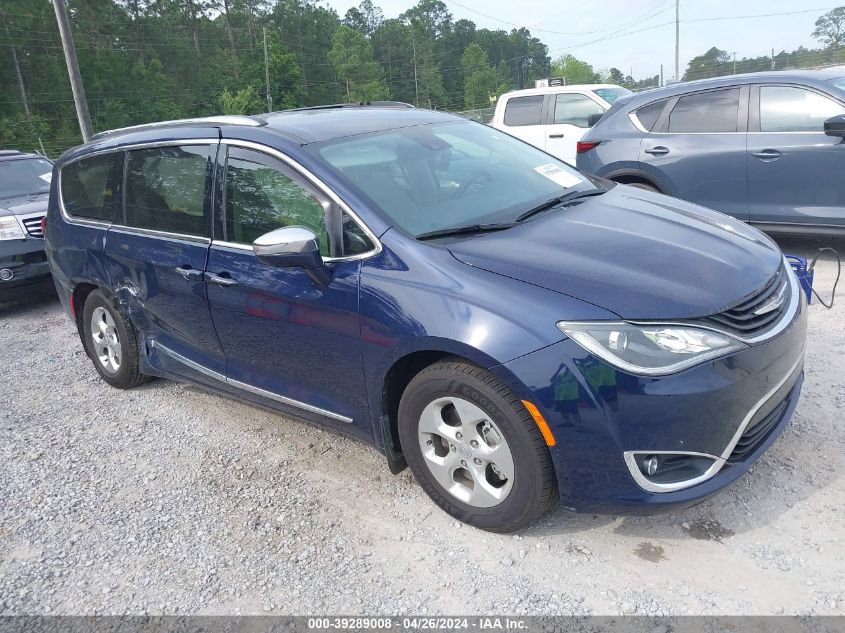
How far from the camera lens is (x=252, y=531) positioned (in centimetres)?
307

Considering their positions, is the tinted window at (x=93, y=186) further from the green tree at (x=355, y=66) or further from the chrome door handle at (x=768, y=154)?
the green tree at (x=355, y=66)

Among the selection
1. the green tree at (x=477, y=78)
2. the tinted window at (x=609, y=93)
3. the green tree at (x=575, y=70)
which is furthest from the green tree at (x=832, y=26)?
the tinted window at (x=609, y=93)

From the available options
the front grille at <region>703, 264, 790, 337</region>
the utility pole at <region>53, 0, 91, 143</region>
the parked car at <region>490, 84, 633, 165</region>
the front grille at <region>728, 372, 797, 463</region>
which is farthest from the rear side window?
the utility pole at <region>53, 0, 91, 143</region>

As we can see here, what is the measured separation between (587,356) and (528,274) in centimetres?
42

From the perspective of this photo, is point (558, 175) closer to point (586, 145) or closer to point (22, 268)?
point (586, 145)

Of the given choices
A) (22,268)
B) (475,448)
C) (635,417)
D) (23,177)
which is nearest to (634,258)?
(635,417)

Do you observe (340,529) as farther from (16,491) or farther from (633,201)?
(633,201)

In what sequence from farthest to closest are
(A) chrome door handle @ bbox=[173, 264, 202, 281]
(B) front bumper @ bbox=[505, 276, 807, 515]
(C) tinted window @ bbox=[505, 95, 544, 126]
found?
1. (C) tinted window @ bbox=[505, 95, 544, 126]
2. (A) chrome door handle @ bbox=[173, 264, 202, 281]
3. (B) front bumper @ bbox=[505, 276, 807, 515]

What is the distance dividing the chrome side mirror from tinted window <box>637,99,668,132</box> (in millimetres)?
4946

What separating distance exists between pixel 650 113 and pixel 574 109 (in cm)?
406

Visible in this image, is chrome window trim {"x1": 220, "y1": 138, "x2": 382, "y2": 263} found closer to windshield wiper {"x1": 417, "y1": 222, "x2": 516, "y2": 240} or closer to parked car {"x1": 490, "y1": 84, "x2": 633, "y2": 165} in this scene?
windshield wiper {"x1": 417, "y1": 222, "x2": 516, "y2": 240}

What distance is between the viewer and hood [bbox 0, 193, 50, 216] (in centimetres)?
732

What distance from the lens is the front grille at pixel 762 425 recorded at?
2.58 meters

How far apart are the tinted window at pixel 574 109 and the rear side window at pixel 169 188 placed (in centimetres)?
792
